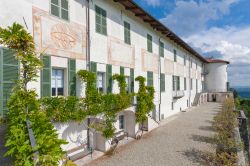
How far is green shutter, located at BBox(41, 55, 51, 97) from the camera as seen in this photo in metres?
8.41

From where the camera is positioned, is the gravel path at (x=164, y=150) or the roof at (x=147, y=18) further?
the roof at (x=147, y=18)

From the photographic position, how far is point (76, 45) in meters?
10.1

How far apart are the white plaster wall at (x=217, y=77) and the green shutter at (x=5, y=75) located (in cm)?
4395

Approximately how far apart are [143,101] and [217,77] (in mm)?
35435

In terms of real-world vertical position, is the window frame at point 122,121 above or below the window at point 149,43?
below

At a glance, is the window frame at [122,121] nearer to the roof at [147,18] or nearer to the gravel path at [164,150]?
the gravel path at [164,150]

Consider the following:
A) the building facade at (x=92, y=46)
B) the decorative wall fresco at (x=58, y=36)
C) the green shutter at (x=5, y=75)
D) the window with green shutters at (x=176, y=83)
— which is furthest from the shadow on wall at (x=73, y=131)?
the window with green shutters at (x=176, y=83)

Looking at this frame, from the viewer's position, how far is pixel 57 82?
30.9ft

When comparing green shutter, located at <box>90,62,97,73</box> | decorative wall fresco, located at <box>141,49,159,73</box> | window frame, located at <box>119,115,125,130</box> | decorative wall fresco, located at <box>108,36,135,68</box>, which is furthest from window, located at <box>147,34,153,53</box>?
green shutter, located at <box>90,62,97,73</box>

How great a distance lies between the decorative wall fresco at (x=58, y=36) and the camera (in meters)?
8.27

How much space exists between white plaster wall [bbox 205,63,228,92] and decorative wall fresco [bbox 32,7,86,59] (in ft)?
132

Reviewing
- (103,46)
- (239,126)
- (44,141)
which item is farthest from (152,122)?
(44,141)

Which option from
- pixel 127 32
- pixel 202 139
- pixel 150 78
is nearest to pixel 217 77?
pixel 150 78

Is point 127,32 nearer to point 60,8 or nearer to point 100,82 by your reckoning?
point 100,82
